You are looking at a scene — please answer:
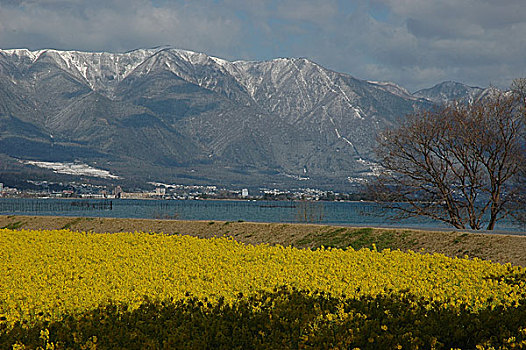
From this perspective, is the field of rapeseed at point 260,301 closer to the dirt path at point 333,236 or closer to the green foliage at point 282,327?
the green foliage at point 282,327

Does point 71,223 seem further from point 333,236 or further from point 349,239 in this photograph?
point 349,239

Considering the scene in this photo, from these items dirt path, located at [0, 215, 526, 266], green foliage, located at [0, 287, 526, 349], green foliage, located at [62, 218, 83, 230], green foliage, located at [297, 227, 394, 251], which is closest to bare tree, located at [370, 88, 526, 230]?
dirt path, located at [0, 215, 526, 266]

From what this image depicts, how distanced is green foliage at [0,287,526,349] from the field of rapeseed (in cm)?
3

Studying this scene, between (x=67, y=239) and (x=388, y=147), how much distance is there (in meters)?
21.3

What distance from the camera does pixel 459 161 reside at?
4053cm

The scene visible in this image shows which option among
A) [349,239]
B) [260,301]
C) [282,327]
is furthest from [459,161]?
[282,327]

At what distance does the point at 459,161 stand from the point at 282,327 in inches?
1194

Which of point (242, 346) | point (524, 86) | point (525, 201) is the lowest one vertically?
point (242, 346)

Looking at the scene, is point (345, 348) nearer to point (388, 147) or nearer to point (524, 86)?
point (388, 147)

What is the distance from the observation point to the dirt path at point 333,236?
25.8 metres

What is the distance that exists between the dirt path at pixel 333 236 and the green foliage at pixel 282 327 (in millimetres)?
11545

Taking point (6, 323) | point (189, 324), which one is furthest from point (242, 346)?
point (6, 323)

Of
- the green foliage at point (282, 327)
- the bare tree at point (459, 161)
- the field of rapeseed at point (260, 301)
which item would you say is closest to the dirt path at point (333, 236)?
the field of rapeseed at point (260, 301)

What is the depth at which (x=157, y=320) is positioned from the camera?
13.0 m
